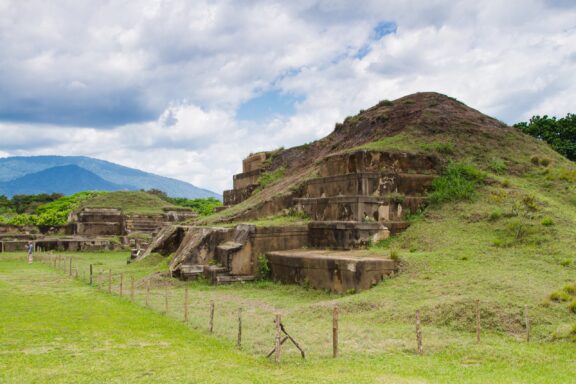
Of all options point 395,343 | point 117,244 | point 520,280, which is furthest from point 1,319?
point 117,244

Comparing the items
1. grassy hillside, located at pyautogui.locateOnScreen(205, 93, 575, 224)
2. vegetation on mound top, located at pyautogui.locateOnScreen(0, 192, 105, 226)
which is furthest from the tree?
vegetation on mound top, located at pyautogui.locateOnScreen(0, 192, 105, 226)

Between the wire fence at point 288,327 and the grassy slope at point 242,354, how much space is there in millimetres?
47

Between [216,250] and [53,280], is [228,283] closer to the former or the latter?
[216,250]

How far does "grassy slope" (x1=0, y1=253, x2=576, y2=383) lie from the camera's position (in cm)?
730

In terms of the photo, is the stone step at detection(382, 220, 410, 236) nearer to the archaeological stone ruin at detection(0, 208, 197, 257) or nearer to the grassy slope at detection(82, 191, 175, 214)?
the archaeological stone ruin at detection(0, 208, 197, 257)

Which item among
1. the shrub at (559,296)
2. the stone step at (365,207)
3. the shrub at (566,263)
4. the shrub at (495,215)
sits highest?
the stone step at (365,207)

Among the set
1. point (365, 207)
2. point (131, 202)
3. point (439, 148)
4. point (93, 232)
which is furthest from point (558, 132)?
point (131, 202)

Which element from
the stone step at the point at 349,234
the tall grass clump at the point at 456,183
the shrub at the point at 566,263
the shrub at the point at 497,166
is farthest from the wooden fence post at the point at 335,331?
the shrub at the point at 497,166

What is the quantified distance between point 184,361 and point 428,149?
14.2 m

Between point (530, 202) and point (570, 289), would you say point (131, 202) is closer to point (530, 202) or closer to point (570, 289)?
point (530, 202)

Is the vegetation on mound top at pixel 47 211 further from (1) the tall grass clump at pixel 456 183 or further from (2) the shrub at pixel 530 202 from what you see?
(2) the shrub at pixel 530 202

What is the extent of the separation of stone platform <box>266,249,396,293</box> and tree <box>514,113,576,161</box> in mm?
18067

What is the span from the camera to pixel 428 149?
19953mm

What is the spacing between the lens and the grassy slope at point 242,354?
24.0 ft
